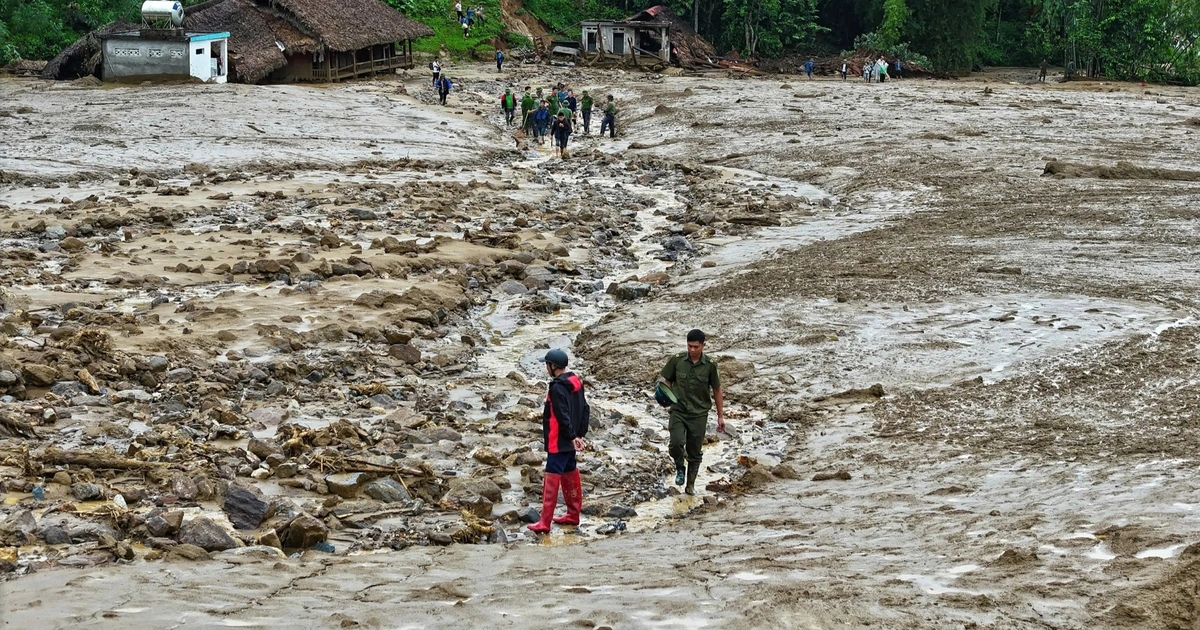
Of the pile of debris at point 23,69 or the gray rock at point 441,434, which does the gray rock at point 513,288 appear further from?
the pile of debris at point 23,69

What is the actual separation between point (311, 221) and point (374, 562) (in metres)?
12.3

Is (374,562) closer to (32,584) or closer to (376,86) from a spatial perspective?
(32,584)

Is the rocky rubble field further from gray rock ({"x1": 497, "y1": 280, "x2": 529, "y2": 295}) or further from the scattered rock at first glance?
the scattered rock

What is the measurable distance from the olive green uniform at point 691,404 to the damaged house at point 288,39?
31.0m

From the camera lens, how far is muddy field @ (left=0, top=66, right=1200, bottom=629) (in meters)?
6.13

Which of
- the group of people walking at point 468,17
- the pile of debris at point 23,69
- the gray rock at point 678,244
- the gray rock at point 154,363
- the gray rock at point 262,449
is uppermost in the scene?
the group of people walking at point 468,17

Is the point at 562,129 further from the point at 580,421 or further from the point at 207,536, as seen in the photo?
the point at 207,536

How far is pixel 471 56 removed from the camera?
175 ft

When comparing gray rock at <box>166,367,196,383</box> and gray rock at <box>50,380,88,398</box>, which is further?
gray rock at <box>166,367,196,383</box>

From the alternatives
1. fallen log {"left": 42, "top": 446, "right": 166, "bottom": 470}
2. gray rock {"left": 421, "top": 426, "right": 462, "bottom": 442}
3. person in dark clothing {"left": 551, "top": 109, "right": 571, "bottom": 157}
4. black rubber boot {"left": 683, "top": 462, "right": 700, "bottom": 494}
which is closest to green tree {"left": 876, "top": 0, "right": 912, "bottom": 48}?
person in dark clothing {"left": 551, "top": 109, "right": 571, "bottom": 157}

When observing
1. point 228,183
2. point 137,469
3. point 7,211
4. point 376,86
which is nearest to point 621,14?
point 376,86

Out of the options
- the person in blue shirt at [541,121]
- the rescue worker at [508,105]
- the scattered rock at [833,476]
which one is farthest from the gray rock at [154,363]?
the rescue worker at [508,105]

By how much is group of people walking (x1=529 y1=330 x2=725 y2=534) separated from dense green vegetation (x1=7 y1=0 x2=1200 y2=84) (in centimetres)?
3863

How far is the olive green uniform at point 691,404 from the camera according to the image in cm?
896
